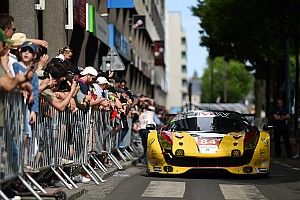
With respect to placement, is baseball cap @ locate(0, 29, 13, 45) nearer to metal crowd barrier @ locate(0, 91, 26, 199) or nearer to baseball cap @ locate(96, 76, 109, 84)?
metal crowd barrier @ locate(0, 91, 26, 199)

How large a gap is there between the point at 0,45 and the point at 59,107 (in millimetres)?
1941

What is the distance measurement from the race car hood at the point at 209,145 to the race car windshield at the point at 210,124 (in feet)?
1.86

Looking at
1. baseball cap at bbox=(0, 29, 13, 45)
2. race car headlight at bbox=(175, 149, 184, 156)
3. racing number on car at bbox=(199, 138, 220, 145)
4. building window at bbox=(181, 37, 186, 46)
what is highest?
building window at bbox=(181, 37, 186, 46)


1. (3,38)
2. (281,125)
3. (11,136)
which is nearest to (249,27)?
(281,125)

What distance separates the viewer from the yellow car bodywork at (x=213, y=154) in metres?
14.8

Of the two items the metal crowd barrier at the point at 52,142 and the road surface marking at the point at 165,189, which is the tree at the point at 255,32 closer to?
the metal crowd barrier at the point at 52,142

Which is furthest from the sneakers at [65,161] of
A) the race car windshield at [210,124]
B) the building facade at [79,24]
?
the building facade at [79,24]

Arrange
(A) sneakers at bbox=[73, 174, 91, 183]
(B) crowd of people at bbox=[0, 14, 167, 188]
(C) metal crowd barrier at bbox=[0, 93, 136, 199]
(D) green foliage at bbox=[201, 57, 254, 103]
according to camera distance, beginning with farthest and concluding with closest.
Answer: (D) green foliage at bbox=[201, 57, 254, 103], (A) sneakers at bbox=[73, 174, 91, 183], (B) crowd of people at bbox=[0, 14, 167, 188], (C) metal crowd barrier at bbox=[0, 93, 136, 199]

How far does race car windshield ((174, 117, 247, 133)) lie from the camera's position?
51.6 ft

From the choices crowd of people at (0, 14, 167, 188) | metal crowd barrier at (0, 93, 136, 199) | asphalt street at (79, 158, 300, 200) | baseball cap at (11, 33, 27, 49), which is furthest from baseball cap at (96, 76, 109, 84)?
baseball cap at (11, 33, 27, 49)

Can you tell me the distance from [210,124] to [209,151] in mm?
1261

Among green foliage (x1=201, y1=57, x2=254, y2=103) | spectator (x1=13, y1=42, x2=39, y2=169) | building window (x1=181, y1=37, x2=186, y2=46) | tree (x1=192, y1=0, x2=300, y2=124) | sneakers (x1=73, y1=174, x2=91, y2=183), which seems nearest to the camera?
spectator (x1=13, y1=42, x2=39, y2=169)

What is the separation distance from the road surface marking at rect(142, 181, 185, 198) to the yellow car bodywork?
0.88 metres

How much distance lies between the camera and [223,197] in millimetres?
11805
